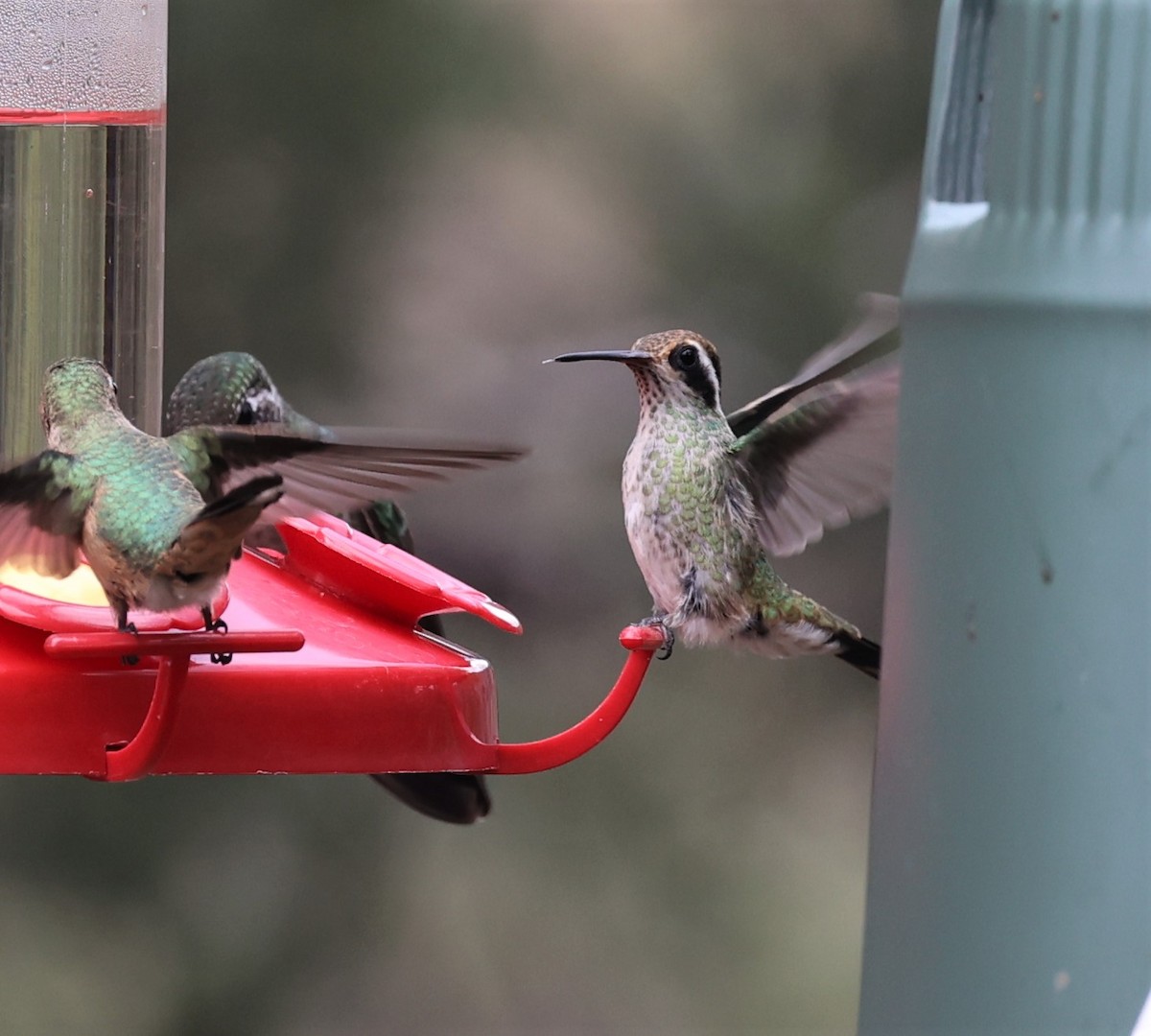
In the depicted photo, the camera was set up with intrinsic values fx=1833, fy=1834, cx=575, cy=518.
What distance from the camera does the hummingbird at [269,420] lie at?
275 cm

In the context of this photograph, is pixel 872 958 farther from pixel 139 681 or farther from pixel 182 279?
pixel 182 279

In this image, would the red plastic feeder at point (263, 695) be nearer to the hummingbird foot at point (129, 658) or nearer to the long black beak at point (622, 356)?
the hummingbird foot at point (129, 658)

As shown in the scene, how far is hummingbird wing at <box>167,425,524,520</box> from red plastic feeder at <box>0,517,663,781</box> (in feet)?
0.53

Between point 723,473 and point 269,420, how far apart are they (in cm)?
72

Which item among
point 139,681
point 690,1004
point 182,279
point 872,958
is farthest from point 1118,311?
point 690,1004

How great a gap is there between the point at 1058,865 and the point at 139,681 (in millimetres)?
1190

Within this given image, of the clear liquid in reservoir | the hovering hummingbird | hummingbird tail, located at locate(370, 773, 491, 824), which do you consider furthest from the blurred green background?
the clear liquid in reservoir

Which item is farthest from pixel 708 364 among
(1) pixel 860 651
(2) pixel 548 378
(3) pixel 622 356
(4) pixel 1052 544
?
(2) pixel 548 378

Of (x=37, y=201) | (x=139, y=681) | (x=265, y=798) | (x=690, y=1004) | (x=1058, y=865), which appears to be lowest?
(x=690, y=1004)

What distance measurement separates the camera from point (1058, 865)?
1.11 m

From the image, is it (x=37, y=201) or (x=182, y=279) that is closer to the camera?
(x=37, y=201)

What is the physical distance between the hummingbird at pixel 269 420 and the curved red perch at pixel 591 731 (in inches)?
16.6

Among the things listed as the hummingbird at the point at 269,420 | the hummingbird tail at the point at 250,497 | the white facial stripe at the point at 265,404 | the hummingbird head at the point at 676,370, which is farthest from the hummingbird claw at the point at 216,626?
the hummingbird head at the point at 676,370

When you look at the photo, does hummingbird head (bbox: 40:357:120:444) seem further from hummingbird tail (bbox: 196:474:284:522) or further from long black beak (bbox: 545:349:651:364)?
long black beak (bbox: 545:349:651:364)
